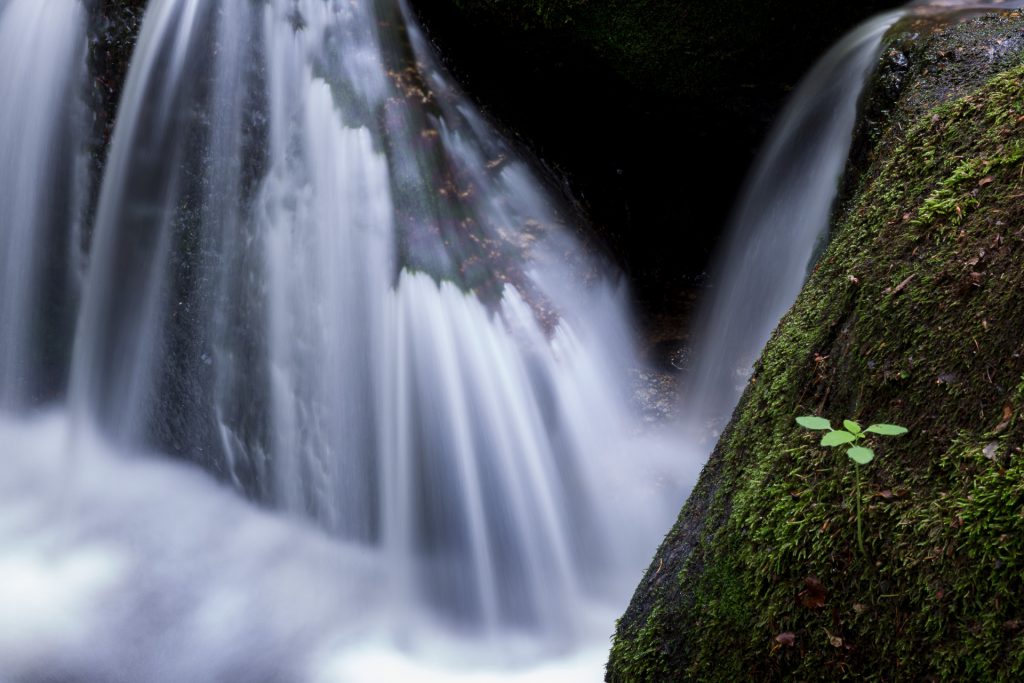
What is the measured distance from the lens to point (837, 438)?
1.67m

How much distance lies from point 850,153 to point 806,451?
222cm

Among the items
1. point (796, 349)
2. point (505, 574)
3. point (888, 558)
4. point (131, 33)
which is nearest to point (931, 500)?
point (888, 558)

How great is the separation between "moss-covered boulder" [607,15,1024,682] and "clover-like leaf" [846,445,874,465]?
0.05 m

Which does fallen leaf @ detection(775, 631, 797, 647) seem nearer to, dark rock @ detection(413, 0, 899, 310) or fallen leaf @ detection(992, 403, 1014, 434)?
fallen leaf @ detection(992, 403, 1014, 434)

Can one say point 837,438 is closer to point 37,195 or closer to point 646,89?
point 646,89

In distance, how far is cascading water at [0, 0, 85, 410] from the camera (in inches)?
178

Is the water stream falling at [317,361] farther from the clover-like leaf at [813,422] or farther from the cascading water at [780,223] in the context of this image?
the clover-like leaf at [813,422]

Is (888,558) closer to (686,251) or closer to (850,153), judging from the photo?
(850,153)

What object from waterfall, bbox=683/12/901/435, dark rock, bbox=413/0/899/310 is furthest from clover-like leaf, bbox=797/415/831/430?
dark rock, bbox=413/0/899/310

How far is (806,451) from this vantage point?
1.80 metres

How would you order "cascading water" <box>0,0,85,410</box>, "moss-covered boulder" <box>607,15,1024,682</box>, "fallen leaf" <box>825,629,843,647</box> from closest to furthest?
"moss-covered boulder" <box>607,15,1024,682</box>
"fallen leaf" <box>825,629,843,647</box>
"cascading water" <box>0,0,85,410</box>

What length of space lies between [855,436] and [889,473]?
0.10 metres

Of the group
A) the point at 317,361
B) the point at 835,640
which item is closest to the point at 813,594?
the point at 835,640

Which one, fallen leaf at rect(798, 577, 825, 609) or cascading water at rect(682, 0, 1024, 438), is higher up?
cascading water at rect(682, 0, 1024, 438)
